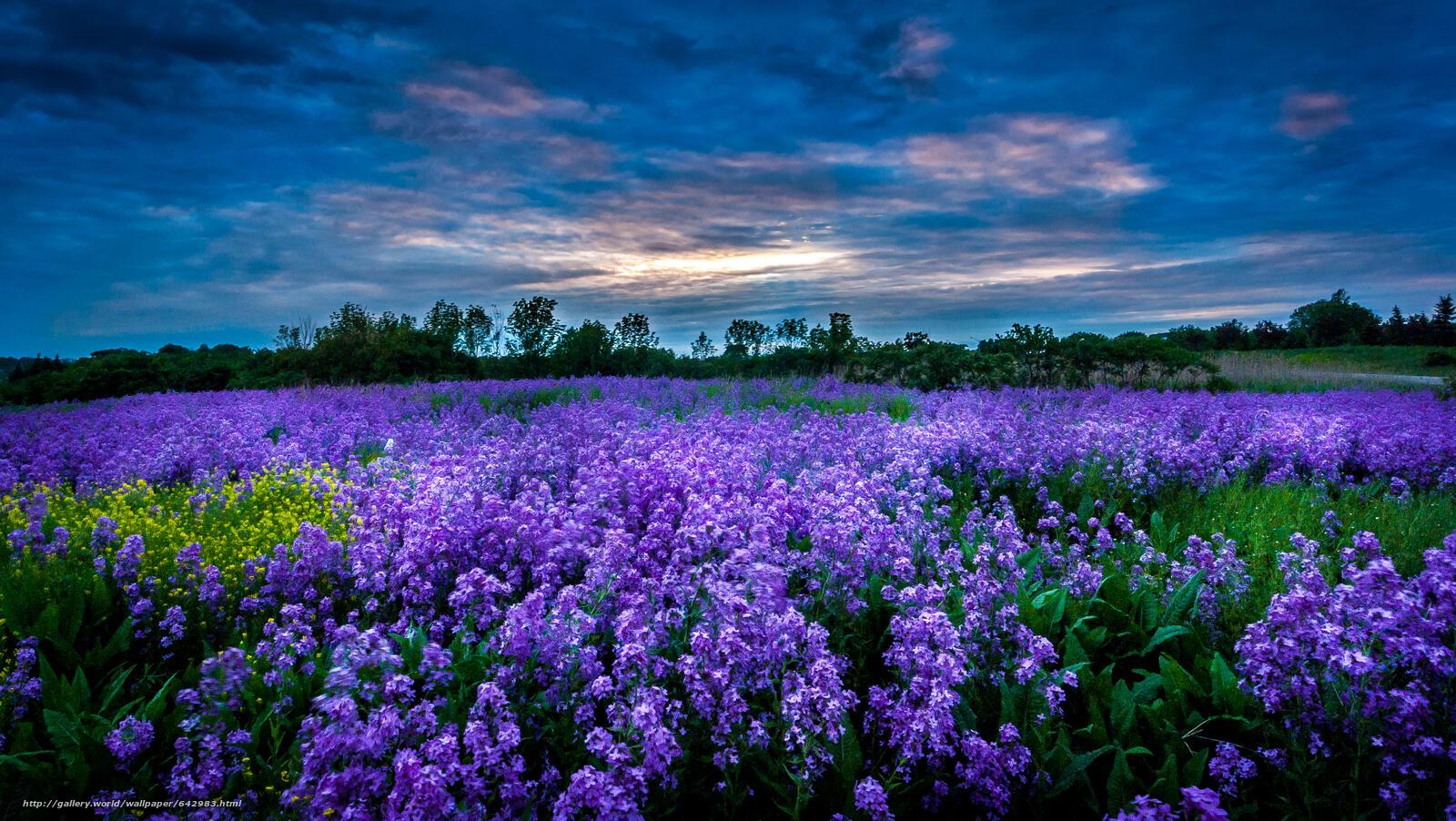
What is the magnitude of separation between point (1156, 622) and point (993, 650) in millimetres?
1366

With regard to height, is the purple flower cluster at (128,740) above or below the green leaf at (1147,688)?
above

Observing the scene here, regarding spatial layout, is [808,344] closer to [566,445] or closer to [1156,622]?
[566,445]

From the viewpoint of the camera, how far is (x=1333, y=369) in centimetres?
2775

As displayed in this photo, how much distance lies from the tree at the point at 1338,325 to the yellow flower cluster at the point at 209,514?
53183 millimetres

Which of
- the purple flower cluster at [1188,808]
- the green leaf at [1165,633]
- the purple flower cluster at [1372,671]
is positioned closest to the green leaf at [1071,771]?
the purple flower cluster at [1188,808]

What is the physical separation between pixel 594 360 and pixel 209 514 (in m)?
16.4

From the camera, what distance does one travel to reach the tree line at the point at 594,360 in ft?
59.7

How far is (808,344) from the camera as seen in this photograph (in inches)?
911

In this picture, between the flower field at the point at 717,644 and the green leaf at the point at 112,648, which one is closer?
the flower field at the point at 717,644

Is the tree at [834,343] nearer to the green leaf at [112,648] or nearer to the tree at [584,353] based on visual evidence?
the tree at [584,353]

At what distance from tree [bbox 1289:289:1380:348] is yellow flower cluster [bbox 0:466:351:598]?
53183mm

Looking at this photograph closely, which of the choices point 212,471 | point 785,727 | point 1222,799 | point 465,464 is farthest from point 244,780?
point 212,471

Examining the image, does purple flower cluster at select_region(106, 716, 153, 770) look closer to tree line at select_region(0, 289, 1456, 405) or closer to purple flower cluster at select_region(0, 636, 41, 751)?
purple flower cluster at select_region(0, 636, 41, 751)

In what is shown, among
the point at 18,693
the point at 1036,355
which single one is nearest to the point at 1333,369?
the point at 1036,355
